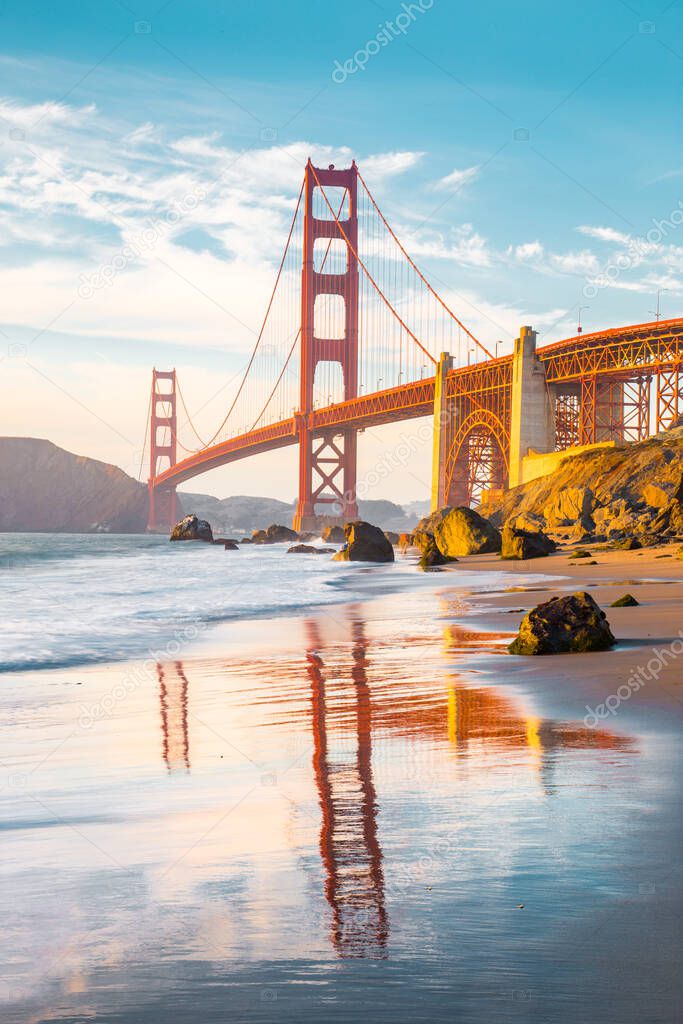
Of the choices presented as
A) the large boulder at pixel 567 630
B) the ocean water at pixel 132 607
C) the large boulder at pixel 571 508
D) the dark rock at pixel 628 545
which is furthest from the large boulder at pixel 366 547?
the large boulder at pixel 567 630

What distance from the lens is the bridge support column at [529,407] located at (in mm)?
53875

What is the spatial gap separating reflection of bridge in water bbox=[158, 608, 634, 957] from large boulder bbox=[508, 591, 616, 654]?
854 millimetres

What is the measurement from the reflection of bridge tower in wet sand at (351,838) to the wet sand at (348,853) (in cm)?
1

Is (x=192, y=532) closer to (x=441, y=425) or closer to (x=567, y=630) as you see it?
(x=441, y=425)

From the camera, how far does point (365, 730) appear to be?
19.3ft

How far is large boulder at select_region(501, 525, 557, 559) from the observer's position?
29.2m

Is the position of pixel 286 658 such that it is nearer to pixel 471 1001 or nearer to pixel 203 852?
pixel 203 852

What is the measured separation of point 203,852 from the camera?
11.9 feet

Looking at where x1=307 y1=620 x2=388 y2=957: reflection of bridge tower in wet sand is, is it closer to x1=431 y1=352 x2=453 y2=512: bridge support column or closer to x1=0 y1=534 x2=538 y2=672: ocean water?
x1=0 y1=534 x2=538 y2=672: ocean water

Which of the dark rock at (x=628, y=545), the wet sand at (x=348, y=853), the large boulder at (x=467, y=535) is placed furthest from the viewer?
the large boulder at (x=467, y=535)

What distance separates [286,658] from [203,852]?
20.3ft

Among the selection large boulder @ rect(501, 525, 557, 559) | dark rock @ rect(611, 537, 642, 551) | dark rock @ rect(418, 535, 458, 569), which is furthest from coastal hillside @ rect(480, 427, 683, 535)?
dark rock @ rect(418, 535, 458, 569)

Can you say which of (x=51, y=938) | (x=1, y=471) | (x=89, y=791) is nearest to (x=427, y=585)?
(x=89, y=791)

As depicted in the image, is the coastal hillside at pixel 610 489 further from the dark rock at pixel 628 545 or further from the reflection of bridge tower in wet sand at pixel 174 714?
the reflection of bridge tower in wet sand at pixel 174 714
